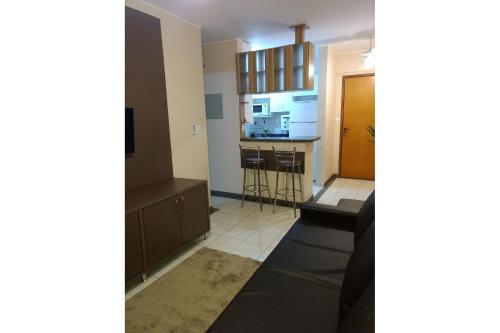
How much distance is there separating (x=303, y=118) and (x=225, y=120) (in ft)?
6.41

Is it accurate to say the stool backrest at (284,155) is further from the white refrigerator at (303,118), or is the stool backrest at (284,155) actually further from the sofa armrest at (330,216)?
the white refrigerator at (303,118)

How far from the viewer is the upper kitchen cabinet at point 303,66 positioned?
3547mm

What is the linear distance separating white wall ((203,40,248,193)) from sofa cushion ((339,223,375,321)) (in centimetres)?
324

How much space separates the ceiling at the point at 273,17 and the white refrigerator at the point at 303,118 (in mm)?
1494

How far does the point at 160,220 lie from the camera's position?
2.33 m

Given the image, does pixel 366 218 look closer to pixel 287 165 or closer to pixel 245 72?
pixel 287 165

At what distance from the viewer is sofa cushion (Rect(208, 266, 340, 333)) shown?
47.0 inches

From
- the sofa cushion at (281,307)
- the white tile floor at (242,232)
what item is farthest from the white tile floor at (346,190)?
the sofa cushion at (281,307)

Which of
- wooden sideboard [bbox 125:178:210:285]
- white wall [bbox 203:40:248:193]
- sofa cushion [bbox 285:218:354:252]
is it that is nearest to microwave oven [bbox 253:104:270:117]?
white wall [bbox 203:40:248:193]
